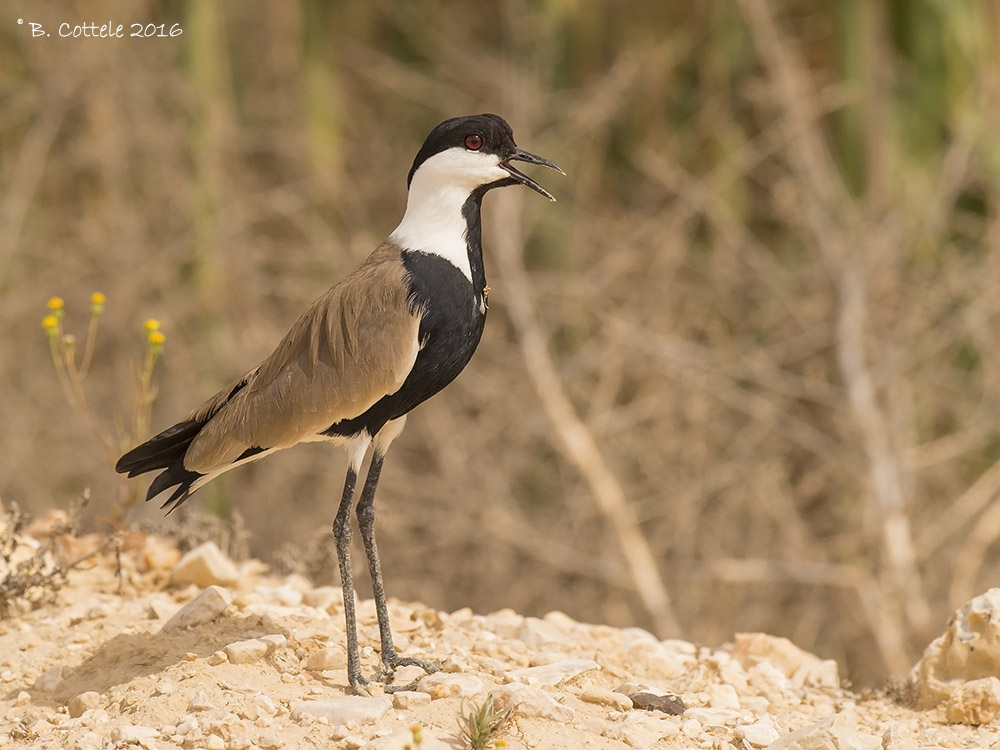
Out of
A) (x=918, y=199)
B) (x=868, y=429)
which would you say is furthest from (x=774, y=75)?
(x=868, y=429)

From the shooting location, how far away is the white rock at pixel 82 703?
14.4ft

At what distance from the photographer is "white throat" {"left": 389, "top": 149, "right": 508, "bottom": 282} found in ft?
15.6

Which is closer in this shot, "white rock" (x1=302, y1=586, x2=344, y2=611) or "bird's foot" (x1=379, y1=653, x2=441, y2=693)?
"bird's foot" (x1=379, y1=653, x2=441, y2=693)

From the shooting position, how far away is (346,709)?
13.6 feet

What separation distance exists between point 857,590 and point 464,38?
280 inches

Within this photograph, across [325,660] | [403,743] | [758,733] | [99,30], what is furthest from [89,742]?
[99,30]

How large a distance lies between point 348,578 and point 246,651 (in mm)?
446

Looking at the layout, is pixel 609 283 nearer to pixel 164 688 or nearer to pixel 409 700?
pixel 409 700

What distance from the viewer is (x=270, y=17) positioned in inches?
540

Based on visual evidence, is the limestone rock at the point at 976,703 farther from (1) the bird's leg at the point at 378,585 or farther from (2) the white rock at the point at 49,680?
(2) the white rock at the point at 49,680

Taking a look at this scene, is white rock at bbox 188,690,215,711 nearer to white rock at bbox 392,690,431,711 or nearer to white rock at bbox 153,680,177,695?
white rock at bbox 153,680,177,695

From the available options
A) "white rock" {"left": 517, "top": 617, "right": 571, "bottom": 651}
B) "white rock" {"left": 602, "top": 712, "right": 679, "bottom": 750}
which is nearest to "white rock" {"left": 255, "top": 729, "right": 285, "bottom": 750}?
"white rock" {"left": 602, "top": 712, "right": 679, "bottom": 750}

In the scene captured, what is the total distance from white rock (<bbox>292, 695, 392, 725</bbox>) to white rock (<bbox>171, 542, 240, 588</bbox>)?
1585mm

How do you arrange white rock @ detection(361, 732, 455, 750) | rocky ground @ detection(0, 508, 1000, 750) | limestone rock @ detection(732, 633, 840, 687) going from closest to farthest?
white rock @ detection(361, 732, 455, 750) → rocky ground @ detection(0, 508, 1000, 750) → limestone rock @ detection(732, 633, 840, 687)
